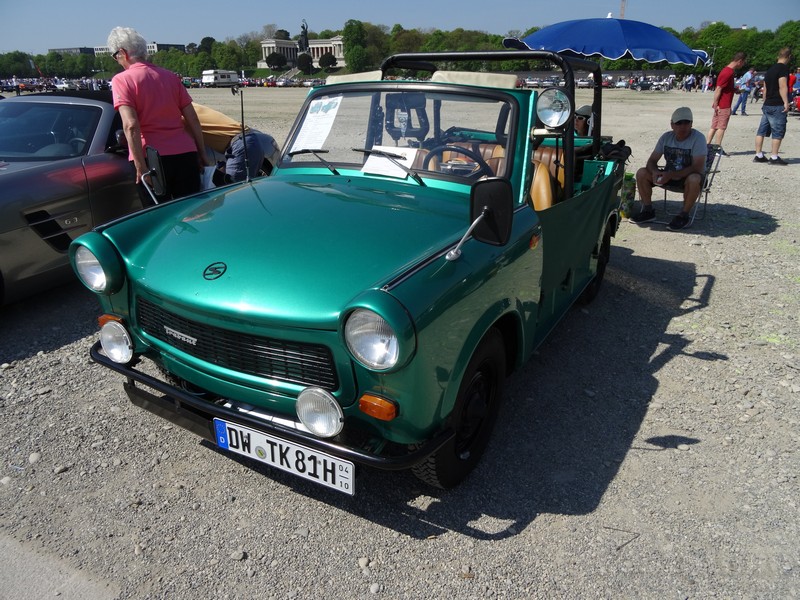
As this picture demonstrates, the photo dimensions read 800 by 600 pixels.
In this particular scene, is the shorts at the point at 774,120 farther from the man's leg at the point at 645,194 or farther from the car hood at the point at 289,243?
the car hood at the point at 289,243

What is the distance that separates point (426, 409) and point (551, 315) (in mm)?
1682

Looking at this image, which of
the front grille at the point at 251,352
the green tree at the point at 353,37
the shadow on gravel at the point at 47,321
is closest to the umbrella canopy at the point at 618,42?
the shadow on gravel at the point at 47,321

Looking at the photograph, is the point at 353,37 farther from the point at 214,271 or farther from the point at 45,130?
the point at 214,271

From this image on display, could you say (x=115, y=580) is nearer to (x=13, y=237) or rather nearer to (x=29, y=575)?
(x=29, y=575)

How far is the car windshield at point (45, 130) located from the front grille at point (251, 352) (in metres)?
3.14

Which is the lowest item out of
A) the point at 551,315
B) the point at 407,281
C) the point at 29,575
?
the point at 29,575

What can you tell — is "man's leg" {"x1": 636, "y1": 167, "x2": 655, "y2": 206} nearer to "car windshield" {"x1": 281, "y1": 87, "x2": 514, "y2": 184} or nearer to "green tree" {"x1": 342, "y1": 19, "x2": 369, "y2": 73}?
"car windshield" {"x1": 281, "y1": 87, "x2": 514, "y2": 184}

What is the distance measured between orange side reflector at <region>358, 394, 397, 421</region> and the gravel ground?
0.73m

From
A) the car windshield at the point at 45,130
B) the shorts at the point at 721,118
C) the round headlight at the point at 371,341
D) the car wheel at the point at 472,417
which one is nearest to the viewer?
the round headlight at the point at 371,341

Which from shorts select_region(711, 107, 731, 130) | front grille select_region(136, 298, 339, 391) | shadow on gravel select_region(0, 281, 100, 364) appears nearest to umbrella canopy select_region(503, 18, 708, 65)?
shorts select_region(711, 107, 731, 130)

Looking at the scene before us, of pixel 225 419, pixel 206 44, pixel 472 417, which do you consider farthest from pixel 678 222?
pixel 206 44

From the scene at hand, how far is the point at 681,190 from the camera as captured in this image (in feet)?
24.3

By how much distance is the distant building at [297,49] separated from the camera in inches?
4690

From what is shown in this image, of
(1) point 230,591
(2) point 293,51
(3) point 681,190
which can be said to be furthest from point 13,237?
(2) point 293,51
